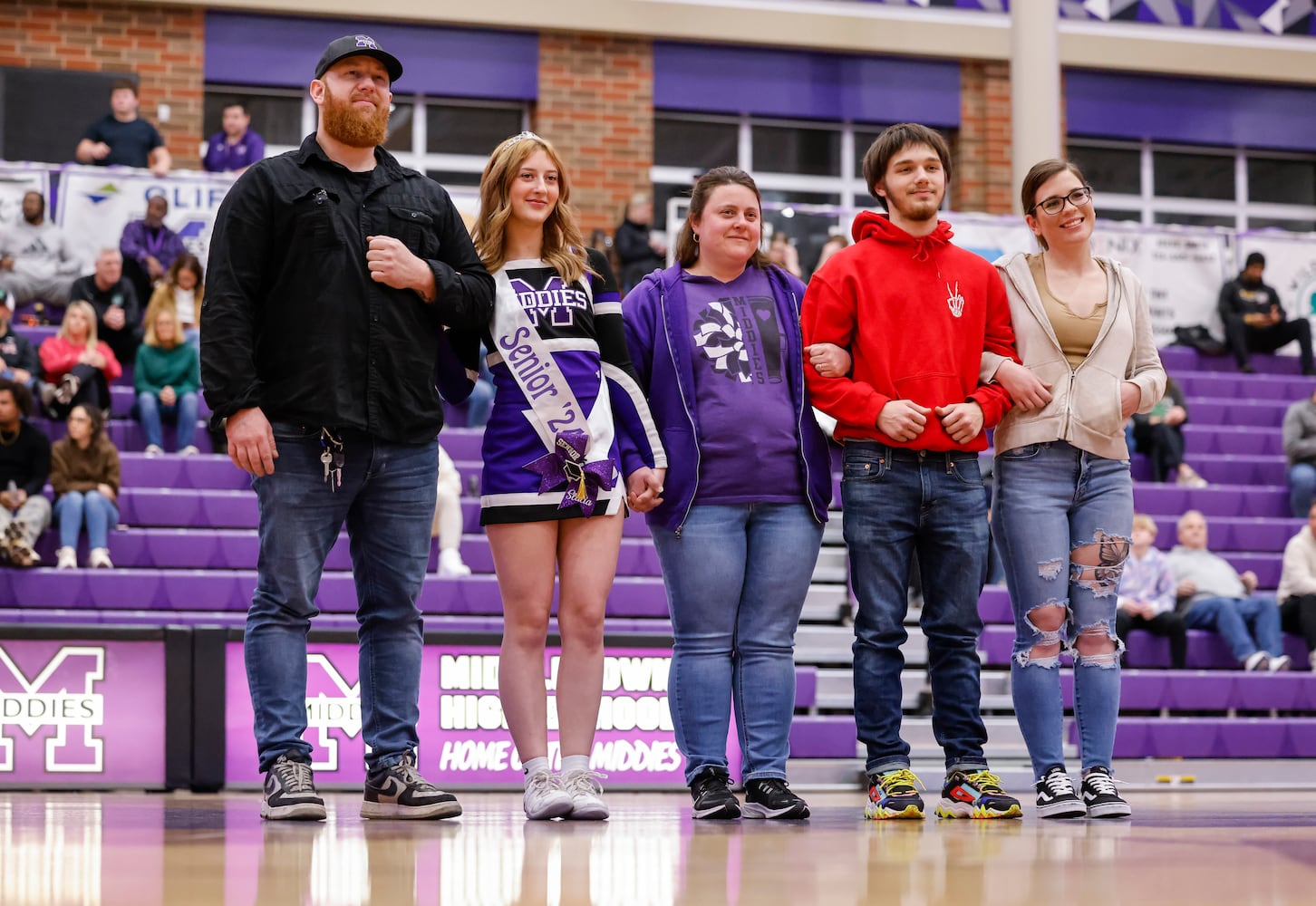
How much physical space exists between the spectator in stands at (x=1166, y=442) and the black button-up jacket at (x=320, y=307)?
26.9ft

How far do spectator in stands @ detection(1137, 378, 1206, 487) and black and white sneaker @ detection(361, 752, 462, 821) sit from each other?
327 inches

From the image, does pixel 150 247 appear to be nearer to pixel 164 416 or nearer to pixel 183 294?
pixel 183 294

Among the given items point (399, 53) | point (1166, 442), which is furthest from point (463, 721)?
point (399, 53)

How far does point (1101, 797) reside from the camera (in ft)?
12.6

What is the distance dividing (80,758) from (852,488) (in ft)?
11.1

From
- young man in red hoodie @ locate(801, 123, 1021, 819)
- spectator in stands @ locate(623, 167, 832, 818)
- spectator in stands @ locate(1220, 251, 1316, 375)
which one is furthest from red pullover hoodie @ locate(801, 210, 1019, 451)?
spectator in stands @ locate(1220, 251, 1316, 375)

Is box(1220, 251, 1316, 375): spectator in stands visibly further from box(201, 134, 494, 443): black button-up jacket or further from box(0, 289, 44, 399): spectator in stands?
box(201, 134, 494, 443): black button-up jacket

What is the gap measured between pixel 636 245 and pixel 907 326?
338 inches

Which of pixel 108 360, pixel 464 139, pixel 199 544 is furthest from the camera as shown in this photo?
pixel 464 139

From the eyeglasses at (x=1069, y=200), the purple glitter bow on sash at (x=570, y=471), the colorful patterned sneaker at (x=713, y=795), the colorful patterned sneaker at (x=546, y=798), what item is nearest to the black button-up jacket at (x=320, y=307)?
the purple glitter bow on sash at (x=570, y=471)

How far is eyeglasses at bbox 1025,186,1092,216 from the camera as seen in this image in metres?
4.11

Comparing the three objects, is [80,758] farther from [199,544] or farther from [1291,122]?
[1291,122]

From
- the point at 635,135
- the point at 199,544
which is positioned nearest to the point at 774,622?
the point at 199,544

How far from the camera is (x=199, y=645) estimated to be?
19.2 ft
